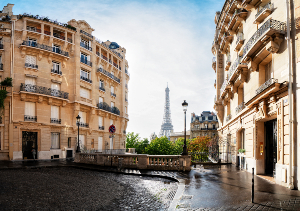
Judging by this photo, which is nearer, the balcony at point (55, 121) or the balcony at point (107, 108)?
the balcony at point (55, 121)

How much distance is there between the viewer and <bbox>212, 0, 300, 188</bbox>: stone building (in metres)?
10.3

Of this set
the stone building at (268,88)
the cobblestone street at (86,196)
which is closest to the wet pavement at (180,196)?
the cobblestone street at (86,196)

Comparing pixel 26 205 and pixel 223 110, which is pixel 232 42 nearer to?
pixel 223 110

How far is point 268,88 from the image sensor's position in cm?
1153

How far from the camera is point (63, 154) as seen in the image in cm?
3048

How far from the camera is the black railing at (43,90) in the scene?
92.4ft

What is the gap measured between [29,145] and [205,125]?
69.5 meters

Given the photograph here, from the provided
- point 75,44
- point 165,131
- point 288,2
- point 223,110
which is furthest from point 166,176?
point 165,131

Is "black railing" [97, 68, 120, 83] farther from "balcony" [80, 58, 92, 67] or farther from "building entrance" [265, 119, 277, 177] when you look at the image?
"building entrance" [265, 119, 277, 177]

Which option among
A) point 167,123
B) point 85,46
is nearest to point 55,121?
point 85,46

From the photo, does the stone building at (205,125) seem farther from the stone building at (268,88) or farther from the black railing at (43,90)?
the stone building at (268,88)

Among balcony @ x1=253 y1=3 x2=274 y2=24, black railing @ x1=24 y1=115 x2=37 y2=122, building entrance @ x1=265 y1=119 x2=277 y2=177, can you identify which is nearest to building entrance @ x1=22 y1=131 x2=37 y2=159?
black railing @ x1=24 y1=115 x2=37 y2=122

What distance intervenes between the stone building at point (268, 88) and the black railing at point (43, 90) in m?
20.5

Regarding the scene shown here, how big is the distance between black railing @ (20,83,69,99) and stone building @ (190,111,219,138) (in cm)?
6473
